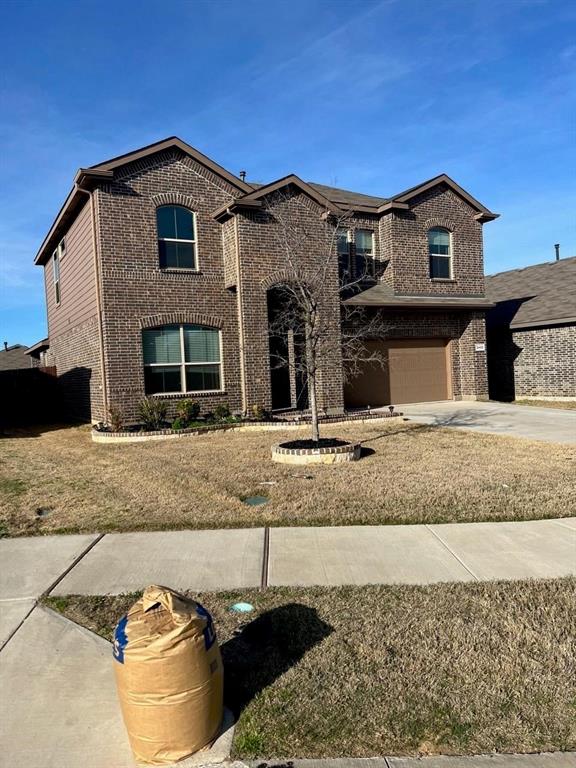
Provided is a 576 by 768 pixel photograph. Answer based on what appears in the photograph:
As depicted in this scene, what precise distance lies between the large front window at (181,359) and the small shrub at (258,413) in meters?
1.23

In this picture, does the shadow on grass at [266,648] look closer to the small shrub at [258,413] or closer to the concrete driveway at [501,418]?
the concrete driveway at [501,418]

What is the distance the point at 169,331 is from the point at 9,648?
11.7 metres

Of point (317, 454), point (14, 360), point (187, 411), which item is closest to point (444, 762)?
point (317, 454)

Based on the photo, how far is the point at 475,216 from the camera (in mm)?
19641

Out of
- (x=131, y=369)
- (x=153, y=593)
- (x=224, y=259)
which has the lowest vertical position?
(x=153, y=593)

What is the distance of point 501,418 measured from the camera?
15125 millimetres

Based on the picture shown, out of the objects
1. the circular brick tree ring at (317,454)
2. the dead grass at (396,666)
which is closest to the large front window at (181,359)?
the circular brick tree ring at (317,454)

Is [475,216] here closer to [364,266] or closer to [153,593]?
[364,266]

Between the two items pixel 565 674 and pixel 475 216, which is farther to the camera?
pixel 475 216

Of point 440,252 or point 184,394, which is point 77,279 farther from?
point 440,252

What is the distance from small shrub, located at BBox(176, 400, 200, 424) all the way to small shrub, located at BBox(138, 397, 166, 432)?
39 centimetres

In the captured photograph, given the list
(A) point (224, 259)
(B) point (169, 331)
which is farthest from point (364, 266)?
(B) point (169, 331)

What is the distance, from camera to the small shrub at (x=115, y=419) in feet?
44.4

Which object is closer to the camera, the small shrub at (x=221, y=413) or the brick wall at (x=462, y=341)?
the small shrub at (x=221, y=413)
